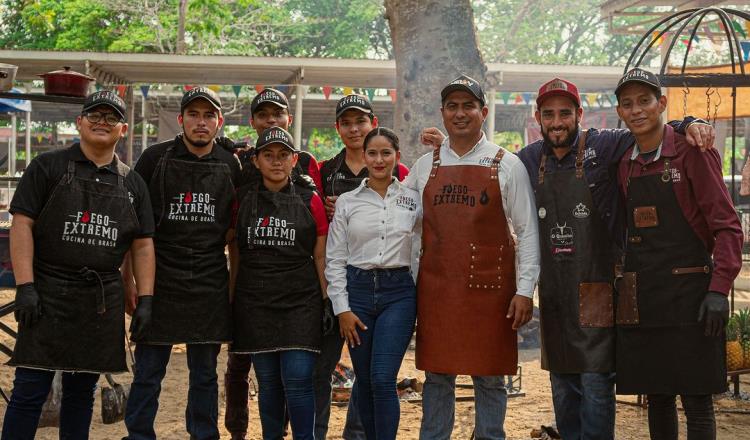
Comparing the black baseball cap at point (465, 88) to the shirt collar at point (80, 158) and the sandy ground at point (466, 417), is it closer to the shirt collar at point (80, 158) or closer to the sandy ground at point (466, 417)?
the shirt collar at point (80, 158)

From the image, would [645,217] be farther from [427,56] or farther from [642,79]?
[427,56]

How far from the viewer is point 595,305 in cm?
382

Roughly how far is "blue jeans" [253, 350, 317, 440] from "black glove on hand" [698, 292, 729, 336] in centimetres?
187

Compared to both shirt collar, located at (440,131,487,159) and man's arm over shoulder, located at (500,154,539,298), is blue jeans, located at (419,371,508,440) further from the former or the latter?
shirt collar, located at (440,131,487,159)

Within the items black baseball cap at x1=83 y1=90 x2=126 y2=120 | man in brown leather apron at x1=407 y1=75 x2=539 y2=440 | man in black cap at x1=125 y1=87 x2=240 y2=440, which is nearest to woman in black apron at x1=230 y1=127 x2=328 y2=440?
man in black cap at x1=125 y1=87 x2=240 y2=440

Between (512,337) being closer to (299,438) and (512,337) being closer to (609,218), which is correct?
(609,218)

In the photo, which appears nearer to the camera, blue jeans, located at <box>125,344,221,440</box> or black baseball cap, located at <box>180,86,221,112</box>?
blue jeans, located at <box>125,344,221,440</box>

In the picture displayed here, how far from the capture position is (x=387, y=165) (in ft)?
13.2

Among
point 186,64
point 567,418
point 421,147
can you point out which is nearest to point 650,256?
point 567,418

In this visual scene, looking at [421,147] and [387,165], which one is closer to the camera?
[387,165]

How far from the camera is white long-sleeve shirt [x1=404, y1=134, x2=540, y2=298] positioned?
3.85 m

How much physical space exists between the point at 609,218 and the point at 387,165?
1.12 metres

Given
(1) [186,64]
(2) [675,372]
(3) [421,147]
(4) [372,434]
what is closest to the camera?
(2) [675,372]

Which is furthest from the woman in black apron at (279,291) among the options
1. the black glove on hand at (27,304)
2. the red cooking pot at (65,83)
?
the red cooking pot at (65,83)
